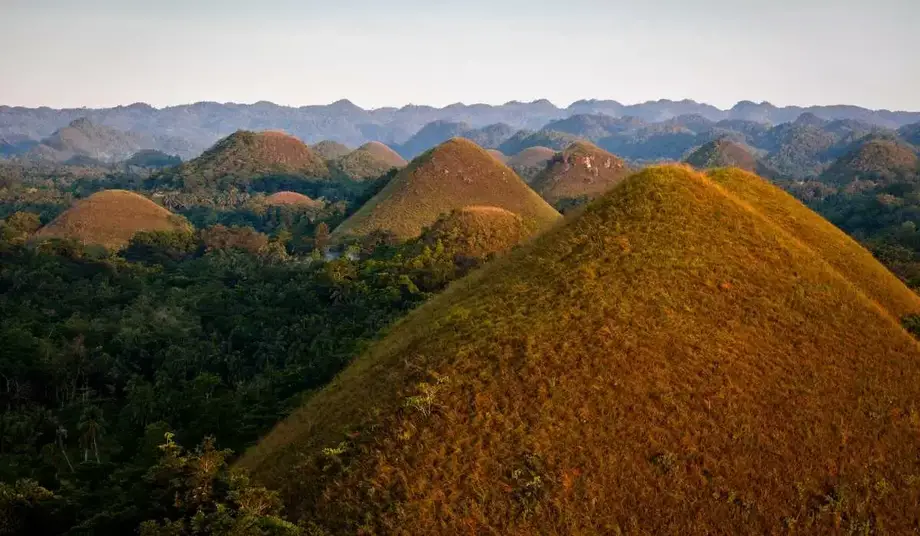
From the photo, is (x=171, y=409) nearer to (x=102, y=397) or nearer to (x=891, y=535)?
(x=102, y=397)

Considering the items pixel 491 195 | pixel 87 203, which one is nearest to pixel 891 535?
pixel 491 195

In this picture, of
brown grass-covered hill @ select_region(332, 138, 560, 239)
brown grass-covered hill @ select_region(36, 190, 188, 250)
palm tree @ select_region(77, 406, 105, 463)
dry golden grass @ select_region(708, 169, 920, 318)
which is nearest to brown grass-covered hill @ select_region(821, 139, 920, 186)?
brown grass-covered hill @ select_region(332, 138, 560, 239)

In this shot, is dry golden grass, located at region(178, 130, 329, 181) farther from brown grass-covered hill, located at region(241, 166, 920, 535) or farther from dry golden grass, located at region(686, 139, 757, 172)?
brown grass-covered hill, located at region(241, 166, 920, 535)

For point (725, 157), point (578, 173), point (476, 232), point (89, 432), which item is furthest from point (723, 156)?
point (89, 432)

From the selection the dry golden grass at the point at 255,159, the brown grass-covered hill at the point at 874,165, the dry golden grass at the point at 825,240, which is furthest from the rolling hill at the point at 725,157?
the dry golden grass at the point at 825,240

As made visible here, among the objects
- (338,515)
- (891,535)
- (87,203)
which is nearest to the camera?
(891,535)
